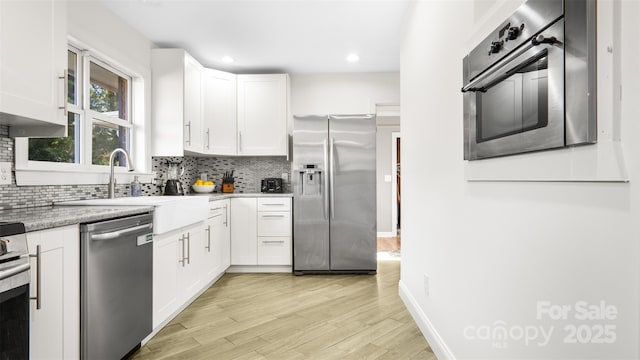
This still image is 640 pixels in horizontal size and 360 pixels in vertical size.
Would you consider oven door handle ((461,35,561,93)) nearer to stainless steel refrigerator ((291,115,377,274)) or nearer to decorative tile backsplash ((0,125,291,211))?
stainless steel refrigerator ((291,115,377,274))

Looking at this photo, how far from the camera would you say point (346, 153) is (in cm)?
386

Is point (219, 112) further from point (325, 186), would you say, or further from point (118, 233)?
point (118, 233)

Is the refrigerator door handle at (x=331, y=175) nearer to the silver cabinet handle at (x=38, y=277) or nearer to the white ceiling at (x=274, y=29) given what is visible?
the white ceiling at (x=274, y=29)

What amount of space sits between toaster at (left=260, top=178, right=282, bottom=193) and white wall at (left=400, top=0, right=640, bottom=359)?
1965 mm

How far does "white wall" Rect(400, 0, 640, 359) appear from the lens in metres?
0.75

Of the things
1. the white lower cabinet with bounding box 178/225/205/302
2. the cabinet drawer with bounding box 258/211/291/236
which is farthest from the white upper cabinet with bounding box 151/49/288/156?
the white lower cabinet with bounding box 178/225/205/302

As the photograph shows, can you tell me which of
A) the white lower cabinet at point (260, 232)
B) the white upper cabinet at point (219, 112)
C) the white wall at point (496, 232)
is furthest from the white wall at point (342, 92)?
the white wall at point (496, 232)

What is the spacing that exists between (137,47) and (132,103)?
1.75ft

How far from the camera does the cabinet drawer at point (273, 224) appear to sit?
3.91 meters

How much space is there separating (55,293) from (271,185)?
113 inches

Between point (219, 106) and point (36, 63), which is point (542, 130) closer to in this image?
point (36, 63)

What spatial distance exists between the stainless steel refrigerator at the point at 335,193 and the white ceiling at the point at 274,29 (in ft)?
2.42

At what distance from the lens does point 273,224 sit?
3.92 metres

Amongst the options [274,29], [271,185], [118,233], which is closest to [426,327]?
[118,233]
